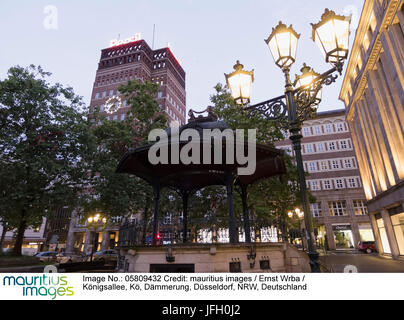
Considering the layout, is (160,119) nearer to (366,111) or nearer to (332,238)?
(366,111)

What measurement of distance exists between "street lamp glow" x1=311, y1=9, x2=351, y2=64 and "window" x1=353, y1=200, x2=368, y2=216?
41678 mm

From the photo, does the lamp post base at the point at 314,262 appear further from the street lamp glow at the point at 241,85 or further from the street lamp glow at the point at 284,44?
the street lamp glow at the point at 284,44

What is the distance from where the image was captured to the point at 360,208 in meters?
38.7

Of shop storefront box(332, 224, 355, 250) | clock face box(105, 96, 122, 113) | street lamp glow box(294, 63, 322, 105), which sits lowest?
shop storefront box(332, 224, 355, 250)

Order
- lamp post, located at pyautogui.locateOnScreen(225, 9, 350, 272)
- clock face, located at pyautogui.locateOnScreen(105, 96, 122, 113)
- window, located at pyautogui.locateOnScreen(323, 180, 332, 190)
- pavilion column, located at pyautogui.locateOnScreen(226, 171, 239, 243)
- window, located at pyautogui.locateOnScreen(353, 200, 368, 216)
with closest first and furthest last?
lamp post, located at pyautogui.locateOnScreen(225, 9, 350, 272), pavilion column, located at pyautogui.locateOnScreen(226, 171, 239, 243), window, located at pyautogui.locateOnScreen(353, 200, 368, 216), window, located at pyautogui.locateOnScreen(323, 180, 332, 190), clock face, located at pyautogui.locateOnScreen(105, 96, 122, 113)

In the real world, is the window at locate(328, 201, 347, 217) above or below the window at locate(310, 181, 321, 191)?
below

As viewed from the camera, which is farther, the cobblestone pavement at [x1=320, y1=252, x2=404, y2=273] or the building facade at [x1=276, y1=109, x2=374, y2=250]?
the building facade at [x1=276, y1=109, x2=374, y2=250]

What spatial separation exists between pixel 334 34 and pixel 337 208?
138 ft

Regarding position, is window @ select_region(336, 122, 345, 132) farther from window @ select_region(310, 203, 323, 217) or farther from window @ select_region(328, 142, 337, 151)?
window @ select_region(310, 203, 323, 217)

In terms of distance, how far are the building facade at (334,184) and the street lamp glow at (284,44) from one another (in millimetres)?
33492

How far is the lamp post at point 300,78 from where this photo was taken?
504 centimetres

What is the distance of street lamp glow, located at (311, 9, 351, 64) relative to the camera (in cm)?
505

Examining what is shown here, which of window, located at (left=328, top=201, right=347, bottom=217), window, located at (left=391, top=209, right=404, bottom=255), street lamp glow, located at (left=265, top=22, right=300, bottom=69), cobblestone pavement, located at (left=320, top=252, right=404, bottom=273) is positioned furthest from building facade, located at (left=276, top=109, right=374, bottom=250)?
street lamp glow, located at (left=265, top=22, right=300, bottom=69)
